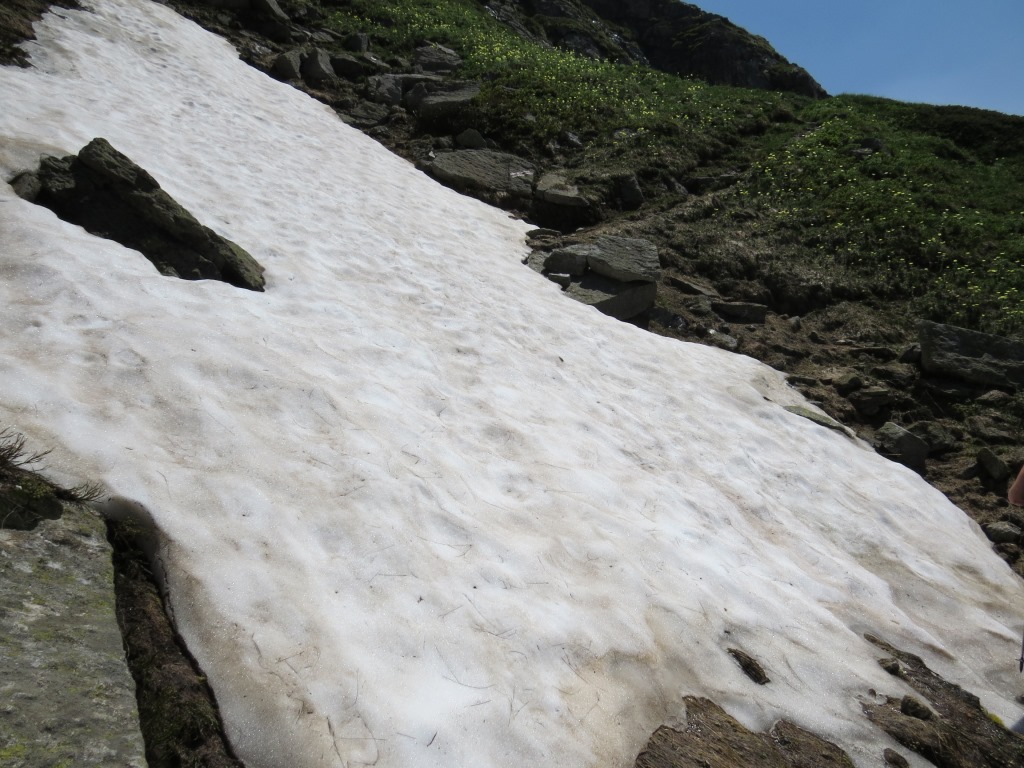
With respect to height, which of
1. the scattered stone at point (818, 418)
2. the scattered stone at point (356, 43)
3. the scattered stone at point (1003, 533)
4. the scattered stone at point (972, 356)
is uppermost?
the scattered stone at point (356, 43)

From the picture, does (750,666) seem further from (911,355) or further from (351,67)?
(351,67)

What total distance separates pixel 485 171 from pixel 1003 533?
1273cm

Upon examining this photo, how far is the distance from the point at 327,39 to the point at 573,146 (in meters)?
9.37

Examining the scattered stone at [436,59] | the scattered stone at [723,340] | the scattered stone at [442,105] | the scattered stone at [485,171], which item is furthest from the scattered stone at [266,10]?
the scattered stone at [723,340]

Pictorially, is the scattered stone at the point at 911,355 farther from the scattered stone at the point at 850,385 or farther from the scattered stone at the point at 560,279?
the scattered stone at the point at 560,279

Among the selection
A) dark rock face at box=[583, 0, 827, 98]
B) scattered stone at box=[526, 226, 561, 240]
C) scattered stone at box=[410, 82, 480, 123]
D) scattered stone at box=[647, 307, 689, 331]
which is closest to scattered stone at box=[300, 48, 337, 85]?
scattered stone at box=[410, 82, 480, 123]

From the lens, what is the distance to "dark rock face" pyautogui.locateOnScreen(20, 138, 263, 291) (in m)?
6.84

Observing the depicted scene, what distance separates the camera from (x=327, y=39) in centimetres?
2159

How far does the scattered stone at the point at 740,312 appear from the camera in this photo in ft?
42.9

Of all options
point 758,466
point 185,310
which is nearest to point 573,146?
point 758,466

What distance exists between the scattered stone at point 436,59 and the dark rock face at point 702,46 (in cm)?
4330

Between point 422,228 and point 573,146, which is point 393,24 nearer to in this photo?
point 573,146

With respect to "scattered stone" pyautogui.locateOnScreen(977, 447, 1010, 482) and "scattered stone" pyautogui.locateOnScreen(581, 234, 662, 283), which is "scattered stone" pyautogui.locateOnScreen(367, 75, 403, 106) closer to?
"scattered stone" pyautogui.locateOnScreen(581, 234, 662, 283)

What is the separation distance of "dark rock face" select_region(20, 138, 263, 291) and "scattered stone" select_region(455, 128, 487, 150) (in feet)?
36.9
